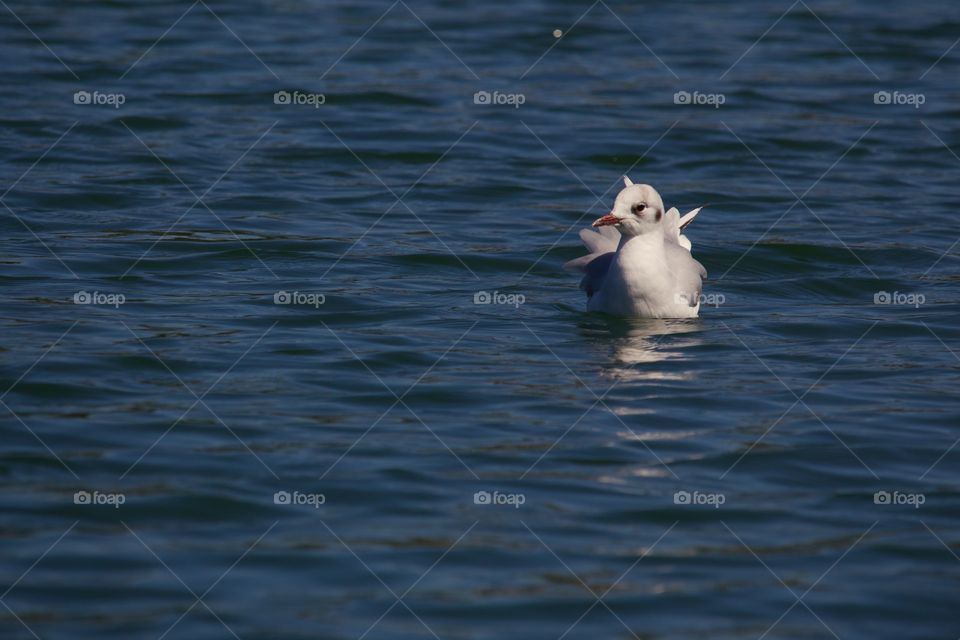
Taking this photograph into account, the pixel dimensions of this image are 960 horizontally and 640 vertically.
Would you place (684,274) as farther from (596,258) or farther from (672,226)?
(672,226)

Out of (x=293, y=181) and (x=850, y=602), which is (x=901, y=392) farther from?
(x=293, y=181)

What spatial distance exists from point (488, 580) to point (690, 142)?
11.5 meters

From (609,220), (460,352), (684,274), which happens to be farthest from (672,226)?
(460,352)

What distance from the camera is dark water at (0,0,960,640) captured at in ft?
22.0

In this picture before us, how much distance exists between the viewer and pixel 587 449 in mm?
8273

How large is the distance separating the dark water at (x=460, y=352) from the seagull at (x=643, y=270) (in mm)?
225

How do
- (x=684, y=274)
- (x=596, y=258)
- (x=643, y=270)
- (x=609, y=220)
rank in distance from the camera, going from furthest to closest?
(x=596, y=258) → (x=684, y=274) → (x=643, y=270) → (x=609, y=220)

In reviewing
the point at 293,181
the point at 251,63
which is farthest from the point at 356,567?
the point at 251,63

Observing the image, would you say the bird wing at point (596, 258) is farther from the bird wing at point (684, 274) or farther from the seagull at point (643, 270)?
the bird wing at point (684, 274)

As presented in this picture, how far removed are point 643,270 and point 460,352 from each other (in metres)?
1.41

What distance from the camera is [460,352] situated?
10.2m

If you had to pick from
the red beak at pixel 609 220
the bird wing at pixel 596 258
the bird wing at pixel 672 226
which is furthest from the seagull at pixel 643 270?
the bird wing at pixel 672 226

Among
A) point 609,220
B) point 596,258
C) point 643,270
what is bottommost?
point 643,270

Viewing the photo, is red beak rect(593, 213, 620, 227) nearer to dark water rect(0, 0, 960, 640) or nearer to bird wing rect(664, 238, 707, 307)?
bird wing rect(664, 238, 707, 307)
